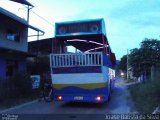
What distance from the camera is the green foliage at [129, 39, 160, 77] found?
96.6ft

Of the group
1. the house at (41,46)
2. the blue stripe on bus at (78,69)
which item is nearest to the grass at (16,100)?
the blue stripe on bus at (78,69)

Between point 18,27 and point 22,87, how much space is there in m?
8.22

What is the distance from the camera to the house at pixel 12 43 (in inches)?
965

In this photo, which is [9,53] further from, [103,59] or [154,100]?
[154,100]

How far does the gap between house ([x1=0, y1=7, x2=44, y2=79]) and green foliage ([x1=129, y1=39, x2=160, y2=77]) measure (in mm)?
8548

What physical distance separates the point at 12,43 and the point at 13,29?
1.21m

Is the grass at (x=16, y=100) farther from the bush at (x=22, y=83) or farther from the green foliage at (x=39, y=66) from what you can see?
the green foliage at (x=39, y=66)

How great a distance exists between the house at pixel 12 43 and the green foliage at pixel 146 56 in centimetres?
855

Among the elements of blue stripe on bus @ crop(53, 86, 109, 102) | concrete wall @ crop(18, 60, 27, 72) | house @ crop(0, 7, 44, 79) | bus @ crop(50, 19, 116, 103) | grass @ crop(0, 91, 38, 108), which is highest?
house @ crop(0, 7, 44, 79)

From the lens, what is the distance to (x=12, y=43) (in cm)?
2709

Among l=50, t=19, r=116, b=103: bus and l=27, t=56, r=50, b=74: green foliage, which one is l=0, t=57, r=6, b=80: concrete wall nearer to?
l=27, t=56, r=50, b=74: green foliage

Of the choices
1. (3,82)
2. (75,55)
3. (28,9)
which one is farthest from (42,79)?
(75,55)

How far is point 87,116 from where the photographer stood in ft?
45.8

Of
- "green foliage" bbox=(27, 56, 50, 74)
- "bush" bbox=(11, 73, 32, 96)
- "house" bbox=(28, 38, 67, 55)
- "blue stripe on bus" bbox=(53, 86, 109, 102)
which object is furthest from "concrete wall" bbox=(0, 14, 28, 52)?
"blue stripe on bus" bbox=(53, 86, 109, 102)
